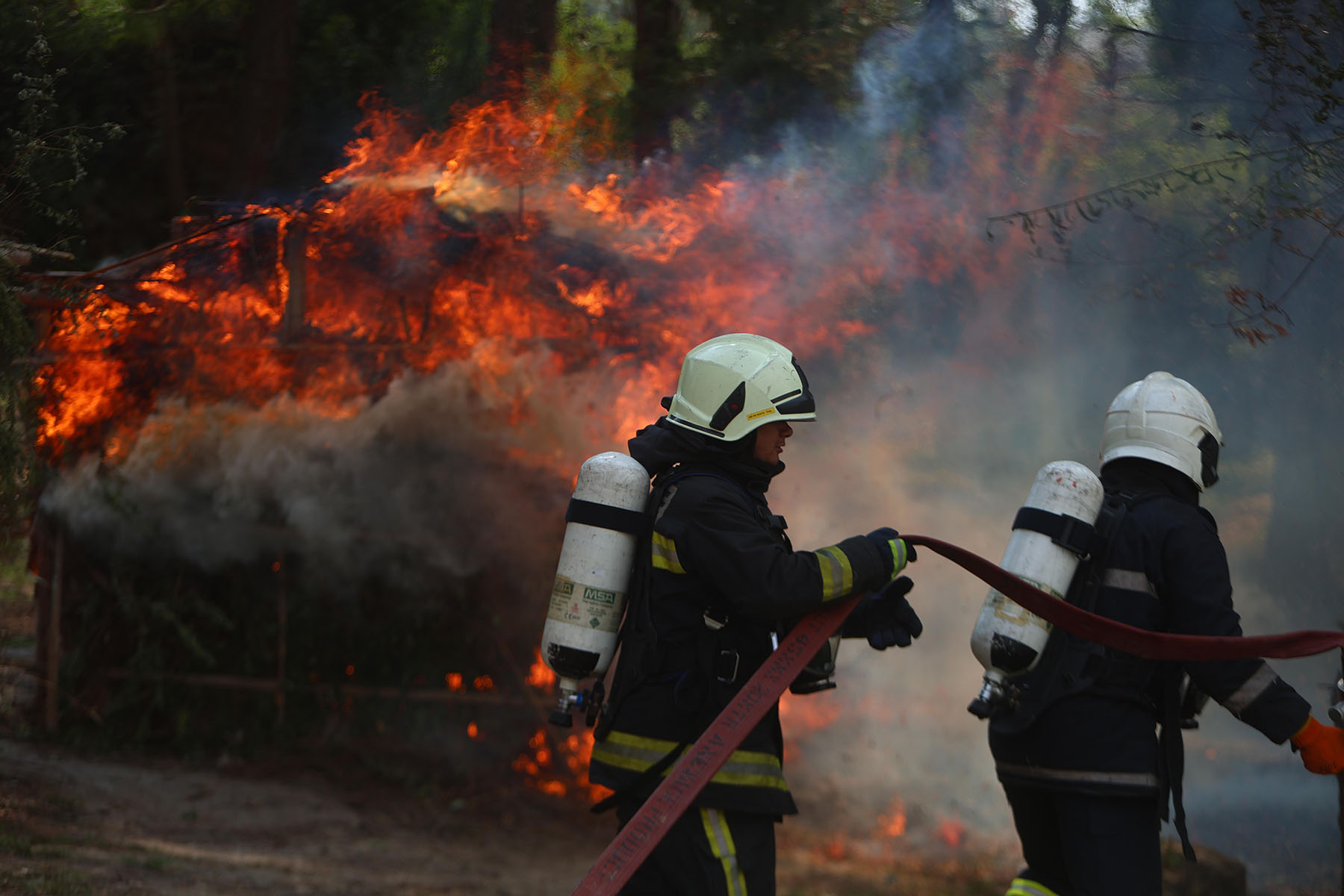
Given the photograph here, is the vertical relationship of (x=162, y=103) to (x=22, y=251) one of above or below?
above

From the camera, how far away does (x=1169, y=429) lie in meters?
3.44

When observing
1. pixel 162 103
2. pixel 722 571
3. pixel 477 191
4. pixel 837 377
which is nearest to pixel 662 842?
pixel 722 571

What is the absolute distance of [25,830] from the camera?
17.8 feet

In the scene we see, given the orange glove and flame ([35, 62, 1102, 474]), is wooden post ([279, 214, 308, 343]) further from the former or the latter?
the orange glove

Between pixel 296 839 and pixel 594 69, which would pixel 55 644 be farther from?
pixel 594 69

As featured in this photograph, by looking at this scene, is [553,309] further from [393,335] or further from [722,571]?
[722,571]

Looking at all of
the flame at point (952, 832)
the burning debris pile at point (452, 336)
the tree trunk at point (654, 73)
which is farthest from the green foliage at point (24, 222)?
the flame at point (952, 832)

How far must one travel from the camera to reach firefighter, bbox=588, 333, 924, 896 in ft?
9.02

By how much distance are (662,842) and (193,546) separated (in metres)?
5.47

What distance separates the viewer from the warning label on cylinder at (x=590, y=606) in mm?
2928

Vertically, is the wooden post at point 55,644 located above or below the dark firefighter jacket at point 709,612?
below

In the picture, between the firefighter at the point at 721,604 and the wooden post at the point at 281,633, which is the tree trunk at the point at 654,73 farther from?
the firefighter at the point at 721,604

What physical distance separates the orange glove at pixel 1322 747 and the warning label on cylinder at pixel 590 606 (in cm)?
203

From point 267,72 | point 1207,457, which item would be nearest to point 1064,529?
point 1207,457
